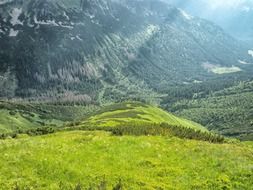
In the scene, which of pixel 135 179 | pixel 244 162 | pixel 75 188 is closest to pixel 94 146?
pixel 135 179

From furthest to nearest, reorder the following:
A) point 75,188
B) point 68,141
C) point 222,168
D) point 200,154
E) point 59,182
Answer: point 68,141 < point 200,154 < point 222,168 < point 59,182 < point 75,188

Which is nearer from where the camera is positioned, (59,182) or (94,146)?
(59,182)

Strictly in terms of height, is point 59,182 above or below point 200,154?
below

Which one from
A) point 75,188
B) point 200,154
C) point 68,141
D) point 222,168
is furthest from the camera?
point 68,141

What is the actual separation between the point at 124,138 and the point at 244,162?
1217cm

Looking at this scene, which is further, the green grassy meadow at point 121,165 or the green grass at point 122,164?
the green grass at point 122,164

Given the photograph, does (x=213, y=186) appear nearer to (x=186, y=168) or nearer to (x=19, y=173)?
(x=186, y=168)

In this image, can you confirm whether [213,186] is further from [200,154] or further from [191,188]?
[200,154]

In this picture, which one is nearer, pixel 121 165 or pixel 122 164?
pixel 121 165

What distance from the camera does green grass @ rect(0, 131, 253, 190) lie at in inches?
1238

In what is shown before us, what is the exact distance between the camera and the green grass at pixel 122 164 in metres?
31.4

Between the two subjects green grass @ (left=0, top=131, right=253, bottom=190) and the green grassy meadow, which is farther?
green grass @ (left=0, top=131, right=253, bottom=190)

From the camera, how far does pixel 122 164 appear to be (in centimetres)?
3488

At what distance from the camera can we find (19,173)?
3216 centimetres
